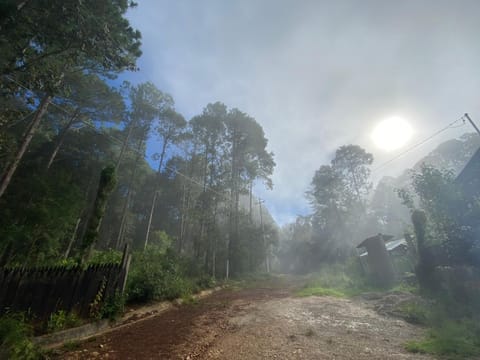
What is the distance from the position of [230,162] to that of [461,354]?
714 inches

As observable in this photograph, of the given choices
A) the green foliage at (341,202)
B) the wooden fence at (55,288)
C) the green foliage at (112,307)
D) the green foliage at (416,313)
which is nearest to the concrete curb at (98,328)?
the green foliage at (112,307)

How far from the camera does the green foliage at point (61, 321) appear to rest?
11.9ft

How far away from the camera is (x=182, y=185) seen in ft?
82.4

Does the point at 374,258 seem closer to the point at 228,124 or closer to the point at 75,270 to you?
the point at 75,270

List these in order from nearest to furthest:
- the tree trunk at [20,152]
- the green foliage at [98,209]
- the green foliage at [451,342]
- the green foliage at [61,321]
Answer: the green foliage at [451,342]
the green foliage at [61,321]
the green foliage at [98,209]
the tree trunk at [20,152]

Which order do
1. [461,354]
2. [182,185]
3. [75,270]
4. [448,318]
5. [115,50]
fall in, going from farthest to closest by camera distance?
1. [182,185]
2. [115,50]
3. [448,318]
4. [75,270]
5. [461,354]

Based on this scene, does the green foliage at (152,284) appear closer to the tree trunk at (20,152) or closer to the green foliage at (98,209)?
the green foliage at (98,209)

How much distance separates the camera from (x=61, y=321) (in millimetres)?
3777

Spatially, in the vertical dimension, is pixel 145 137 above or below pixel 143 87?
below

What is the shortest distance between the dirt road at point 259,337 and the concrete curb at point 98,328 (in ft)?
0.97

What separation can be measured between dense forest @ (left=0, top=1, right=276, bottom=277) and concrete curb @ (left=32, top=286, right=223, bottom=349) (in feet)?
7.40

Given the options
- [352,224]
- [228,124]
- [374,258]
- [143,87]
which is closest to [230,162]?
[228,124]

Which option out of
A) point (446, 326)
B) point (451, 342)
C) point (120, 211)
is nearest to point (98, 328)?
point (451, 342)

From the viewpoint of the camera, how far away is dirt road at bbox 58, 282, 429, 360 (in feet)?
10.1
